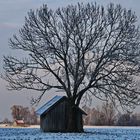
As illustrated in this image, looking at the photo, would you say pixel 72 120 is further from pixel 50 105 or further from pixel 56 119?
pixel 50 105

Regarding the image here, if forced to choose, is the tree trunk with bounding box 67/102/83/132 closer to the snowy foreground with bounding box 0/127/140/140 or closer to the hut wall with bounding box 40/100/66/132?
the hut wall with bounding box 40/100/66/132

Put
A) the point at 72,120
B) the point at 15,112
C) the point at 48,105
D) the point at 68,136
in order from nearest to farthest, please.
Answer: the point at 68,136
the point at 72,120
the point at 48,105
the point at 15,112

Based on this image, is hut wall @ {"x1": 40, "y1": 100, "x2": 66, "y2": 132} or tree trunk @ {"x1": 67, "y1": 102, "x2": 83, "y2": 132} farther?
hut wall @ {"x1": 40, "y1": 100, "x2": 66, "y2": 132}

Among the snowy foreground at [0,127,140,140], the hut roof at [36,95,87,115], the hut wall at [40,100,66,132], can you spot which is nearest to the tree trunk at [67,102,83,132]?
the hut roof at [36,95,87,115]

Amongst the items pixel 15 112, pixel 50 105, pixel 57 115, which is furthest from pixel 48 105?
pixel 15 112

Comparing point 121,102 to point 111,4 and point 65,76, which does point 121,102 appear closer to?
point 65,76

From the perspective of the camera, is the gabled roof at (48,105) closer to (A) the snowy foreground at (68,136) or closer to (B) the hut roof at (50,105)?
(B) the hut roof at (50,105)

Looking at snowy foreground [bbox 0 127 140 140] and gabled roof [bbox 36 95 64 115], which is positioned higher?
gabled roof [bbox 36 95 64 115]

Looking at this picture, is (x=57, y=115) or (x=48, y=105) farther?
(x=48, y=105)

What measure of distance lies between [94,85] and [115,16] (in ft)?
23.1

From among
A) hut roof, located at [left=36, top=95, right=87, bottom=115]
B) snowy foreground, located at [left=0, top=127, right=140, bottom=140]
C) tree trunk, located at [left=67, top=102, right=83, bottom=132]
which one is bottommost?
snowy foreground, located at [left=0, top=127, right=140, bottom=140]

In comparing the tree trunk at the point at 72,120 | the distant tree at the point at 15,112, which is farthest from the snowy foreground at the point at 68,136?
the distant tree at the point at 15,112

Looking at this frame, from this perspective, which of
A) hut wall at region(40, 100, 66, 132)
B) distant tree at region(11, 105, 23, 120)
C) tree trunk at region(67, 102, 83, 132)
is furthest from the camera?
distant tree at region(11, 105, 23, 120)

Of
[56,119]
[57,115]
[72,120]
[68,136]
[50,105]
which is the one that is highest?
[50,105]
